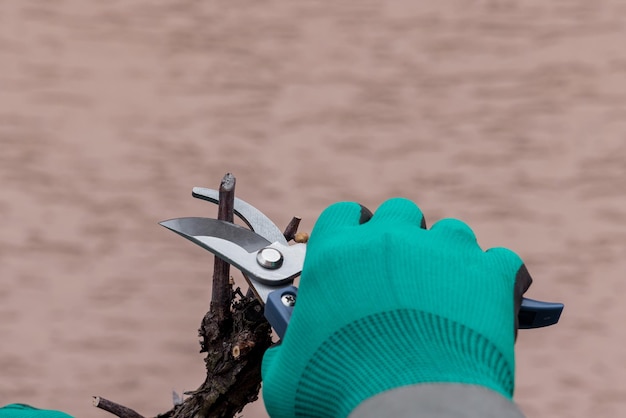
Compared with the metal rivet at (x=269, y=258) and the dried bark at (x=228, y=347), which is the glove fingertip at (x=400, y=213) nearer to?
the metal rivet at (x=269, y=258)

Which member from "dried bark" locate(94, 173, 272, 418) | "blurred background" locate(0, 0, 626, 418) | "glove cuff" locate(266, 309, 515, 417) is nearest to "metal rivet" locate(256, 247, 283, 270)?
"dried bark" locate(94, 173, 272, 418)

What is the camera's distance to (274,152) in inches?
112

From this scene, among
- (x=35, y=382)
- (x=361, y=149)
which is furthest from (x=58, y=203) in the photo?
(x=361, y=149)

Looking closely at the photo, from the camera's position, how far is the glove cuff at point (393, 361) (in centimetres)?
69

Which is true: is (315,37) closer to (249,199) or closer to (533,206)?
(249,199)

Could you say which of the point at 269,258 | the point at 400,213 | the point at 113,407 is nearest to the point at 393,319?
the point at 400,213

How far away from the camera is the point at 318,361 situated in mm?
766

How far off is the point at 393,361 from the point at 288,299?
9.4 inches

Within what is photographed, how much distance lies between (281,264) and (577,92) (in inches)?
89.7

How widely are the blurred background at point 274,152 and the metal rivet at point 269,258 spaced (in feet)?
4.70

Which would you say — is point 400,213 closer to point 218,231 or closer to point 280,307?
point 280,307

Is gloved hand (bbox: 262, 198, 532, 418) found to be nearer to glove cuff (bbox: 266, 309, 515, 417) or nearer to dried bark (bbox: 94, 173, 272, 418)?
glove cuff (bbox: 266, 309, 515, 417)

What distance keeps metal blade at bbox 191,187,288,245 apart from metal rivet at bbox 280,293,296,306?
16 centimetres

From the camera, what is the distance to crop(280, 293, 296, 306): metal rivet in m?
0.92
